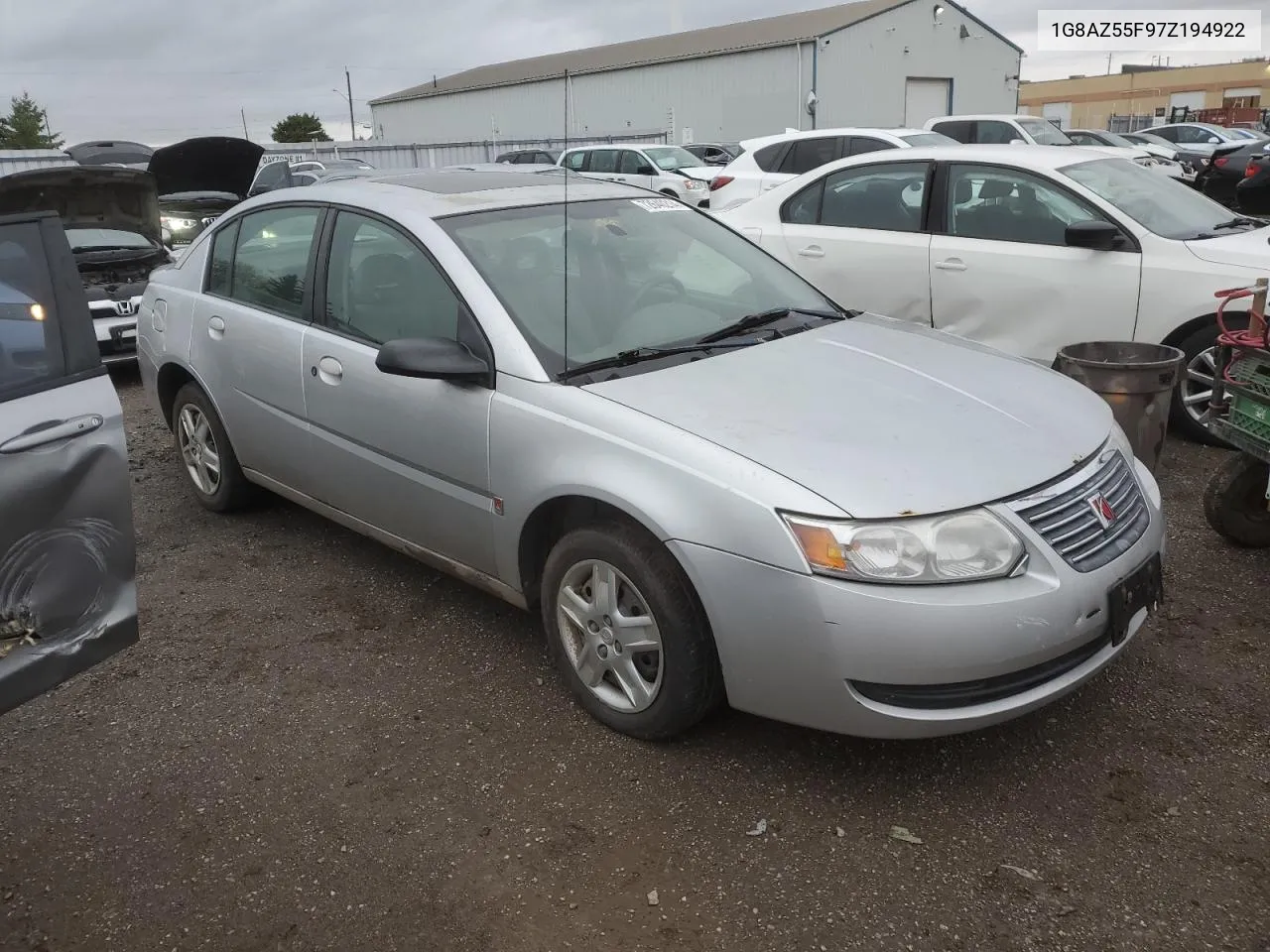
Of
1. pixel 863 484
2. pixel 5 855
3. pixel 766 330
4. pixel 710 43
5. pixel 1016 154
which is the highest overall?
pixel 710 43

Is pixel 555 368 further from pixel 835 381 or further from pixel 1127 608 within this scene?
pixel 1127 608

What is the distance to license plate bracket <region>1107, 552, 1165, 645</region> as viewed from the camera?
277cm

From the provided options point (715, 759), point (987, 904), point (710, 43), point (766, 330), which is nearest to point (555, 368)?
point (766, 330)

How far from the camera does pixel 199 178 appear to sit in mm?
10516

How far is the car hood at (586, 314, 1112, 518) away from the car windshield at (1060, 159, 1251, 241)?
2700 millimetres

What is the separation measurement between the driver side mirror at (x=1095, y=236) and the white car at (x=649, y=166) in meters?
12.4

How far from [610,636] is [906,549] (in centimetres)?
95

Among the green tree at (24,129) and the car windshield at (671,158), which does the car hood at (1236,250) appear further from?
the green tree at (24,129)

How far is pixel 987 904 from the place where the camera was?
8.08ft

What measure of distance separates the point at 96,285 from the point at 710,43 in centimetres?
3472

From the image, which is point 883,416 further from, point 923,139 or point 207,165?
point 923,139

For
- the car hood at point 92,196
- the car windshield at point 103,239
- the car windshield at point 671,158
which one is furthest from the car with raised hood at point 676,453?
the car windshield at point 671,158

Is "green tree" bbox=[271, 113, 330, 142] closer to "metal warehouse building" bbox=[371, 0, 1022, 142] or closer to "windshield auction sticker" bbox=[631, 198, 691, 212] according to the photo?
"metal warehouse building" bbox=[371, 0, 1022, 142]

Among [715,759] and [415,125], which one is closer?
[715,759]
